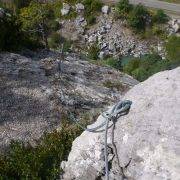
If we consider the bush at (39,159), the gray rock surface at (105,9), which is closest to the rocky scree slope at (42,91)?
the bush at (39,159)

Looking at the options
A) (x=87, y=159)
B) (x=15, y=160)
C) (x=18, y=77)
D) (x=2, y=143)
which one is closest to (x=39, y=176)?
(x=15, y=160)

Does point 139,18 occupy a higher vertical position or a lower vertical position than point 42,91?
lower

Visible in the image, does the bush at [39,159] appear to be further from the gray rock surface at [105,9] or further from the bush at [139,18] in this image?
the gray rock surface at [105,9]

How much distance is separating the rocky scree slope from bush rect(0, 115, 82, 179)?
1.10 m

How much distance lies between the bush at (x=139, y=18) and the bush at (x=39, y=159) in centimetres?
3411

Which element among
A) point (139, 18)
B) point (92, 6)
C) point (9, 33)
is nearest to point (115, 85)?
point (9, 33)

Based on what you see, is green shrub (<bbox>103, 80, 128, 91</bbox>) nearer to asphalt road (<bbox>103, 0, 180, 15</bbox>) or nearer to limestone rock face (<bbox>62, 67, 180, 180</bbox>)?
limestone rock face (<bbox>62, 67, 180, 180</bbox>)

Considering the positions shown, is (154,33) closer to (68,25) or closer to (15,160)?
(68,25)

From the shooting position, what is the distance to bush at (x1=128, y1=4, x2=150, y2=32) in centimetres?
4122

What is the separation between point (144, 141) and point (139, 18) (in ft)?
119

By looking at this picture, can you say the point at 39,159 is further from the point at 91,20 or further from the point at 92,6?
the point at 92,6

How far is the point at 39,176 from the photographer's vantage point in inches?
278

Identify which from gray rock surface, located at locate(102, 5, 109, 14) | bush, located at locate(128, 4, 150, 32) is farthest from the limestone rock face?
gray rock surface, located at locate(102, 5, 109, 14)

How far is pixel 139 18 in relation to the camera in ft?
136
